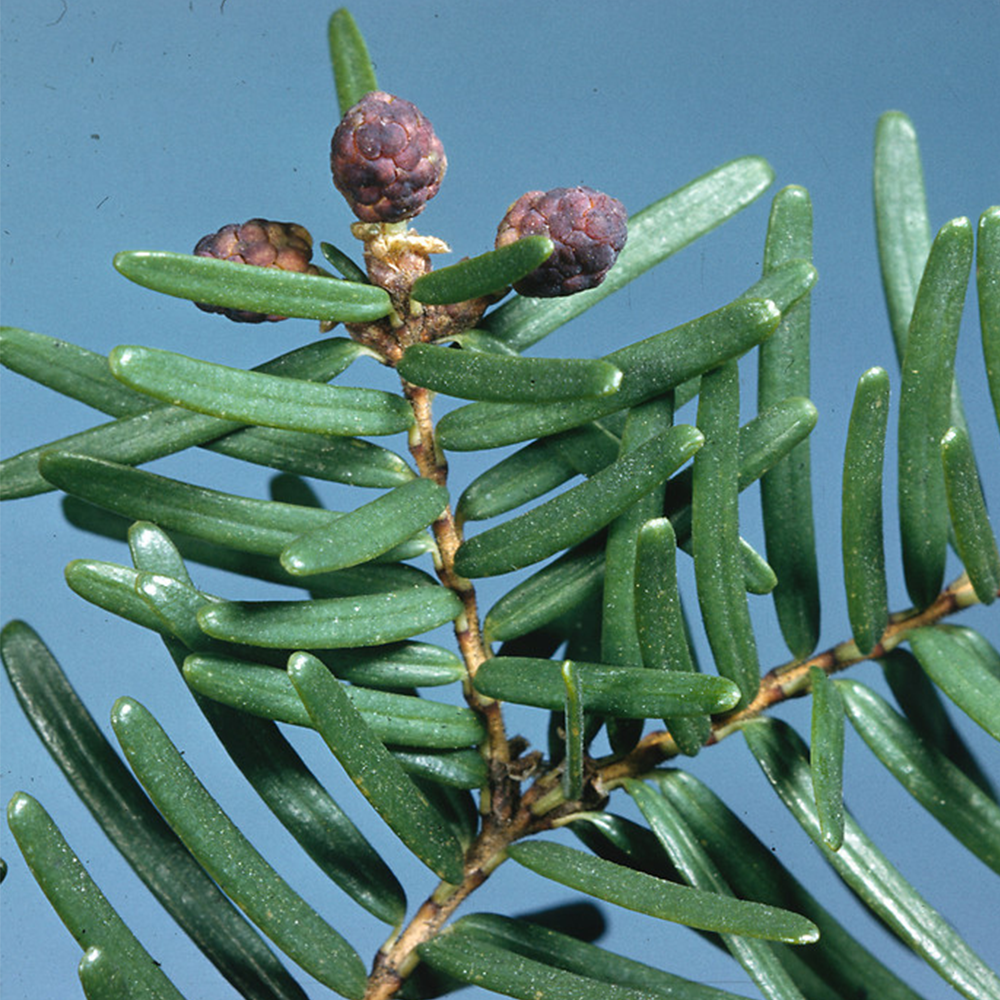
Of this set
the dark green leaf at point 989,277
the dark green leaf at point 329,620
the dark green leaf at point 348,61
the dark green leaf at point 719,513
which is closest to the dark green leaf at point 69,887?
the dark green leaf at point 329,620

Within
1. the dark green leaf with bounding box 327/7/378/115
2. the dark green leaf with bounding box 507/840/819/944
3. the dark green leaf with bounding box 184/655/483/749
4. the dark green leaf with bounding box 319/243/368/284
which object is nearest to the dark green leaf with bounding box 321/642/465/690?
the dark green leaf with bounding box 184/655/483/749

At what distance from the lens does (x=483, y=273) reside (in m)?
0.61

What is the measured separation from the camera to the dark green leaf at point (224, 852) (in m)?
0.65

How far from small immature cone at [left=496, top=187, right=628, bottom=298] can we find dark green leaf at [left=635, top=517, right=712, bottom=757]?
5.8 inches

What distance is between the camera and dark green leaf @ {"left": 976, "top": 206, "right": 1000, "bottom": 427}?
2.32ft

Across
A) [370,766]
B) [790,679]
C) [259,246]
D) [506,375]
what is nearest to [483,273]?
[506,375]

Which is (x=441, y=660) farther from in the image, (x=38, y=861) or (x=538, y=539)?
(x=38, y=861)

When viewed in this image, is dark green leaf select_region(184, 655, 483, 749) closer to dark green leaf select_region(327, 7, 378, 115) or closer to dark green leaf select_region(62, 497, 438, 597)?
dark green leaf select_region(62, 497, 438, 597)

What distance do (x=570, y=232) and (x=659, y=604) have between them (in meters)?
0.21

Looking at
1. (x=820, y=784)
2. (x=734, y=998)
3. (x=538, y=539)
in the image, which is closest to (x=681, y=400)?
(x=538, y=539)

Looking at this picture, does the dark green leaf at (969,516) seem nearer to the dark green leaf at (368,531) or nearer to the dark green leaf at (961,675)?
the dark green leaf at (961,675)

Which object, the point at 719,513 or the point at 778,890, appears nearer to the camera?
the point at 719,513

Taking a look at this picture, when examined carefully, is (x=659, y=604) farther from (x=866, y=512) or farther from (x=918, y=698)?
(x=918, y=698)

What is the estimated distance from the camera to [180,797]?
0.66m
